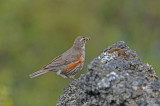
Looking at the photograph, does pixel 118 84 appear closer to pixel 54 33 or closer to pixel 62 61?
pixel 62 61

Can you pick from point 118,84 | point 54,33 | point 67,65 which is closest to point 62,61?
point 67,65

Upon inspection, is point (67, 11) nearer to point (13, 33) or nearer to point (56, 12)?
point (56, 12)

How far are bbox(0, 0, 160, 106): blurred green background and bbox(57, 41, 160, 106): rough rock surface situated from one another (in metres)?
14.7

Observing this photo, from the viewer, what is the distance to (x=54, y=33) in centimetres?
2952

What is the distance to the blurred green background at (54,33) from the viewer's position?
24.6 m

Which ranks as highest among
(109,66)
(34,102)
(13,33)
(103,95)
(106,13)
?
(106,13)

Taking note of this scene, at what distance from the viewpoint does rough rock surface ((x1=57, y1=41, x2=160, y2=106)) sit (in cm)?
633

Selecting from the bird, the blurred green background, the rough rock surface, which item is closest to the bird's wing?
the bird

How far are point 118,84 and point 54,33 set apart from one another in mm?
23275

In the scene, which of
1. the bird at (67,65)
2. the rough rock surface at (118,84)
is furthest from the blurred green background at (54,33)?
the rough rock surface at (118,84)

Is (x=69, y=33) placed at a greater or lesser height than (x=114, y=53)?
greater

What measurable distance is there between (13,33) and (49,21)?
4215 millimetres

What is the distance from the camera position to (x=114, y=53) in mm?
7453

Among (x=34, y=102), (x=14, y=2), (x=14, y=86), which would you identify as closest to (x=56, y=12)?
(x=14, y=2)
